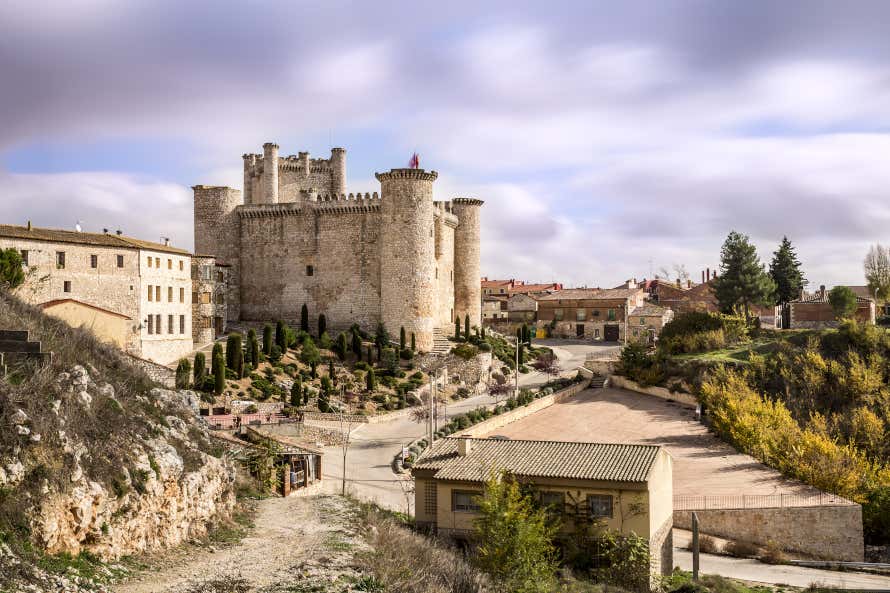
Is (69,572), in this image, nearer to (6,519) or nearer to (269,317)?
(6,519)

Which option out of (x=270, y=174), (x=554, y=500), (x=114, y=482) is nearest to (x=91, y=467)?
(x=114, y=482)

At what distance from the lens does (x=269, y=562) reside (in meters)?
16.3

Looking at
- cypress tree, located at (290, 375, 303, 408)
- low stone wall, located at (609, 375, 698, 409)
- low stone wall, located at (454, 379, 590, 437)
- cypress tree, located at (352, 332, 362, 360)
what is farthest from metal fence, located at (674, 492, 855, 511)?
cypress tree, located at (352, 332, 362, 360)

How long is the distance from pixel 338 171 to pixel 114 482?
4453cm

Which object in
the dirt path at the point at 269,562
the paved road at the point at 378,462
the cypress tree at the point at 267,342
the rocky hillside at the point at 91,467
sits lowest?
the paved road at the point at 378,462

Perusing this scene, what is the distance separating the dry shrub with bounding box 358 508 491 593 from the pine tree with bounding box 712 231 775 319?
46.4 meters

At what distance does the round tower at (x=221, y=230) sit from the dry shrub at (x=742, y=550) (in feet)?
115

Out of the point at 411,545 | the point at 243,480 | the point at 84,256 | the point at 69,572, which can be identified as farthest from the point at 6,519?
the point at 84,256

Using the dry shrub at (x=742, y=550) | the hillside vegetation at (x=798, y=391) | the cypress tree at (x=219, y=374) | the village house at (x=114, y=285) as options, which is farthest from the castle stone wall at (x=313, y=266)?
the dry shrub at (x=742, y=550)

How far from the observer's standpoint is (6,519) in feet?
43.9

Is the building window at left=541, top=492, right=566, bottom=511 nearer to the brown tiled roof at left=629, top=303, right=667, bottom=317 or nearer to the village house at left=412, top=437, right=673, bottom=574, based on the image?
the village house at left=412, top=437, right=673, bottom=574

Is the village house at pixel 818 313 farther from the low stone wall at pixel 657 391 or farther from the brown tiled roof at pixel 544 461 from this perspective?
the brown tiled roof at pixel 544 461

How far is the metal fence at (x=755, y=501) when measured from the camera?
2636cm

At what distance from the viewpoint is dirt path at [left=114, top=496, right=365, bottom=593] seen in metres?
14.6
